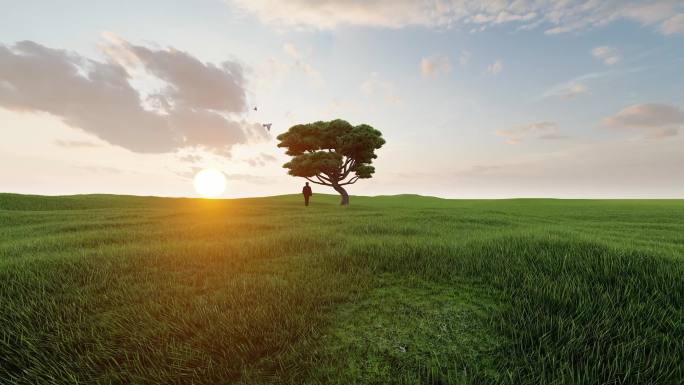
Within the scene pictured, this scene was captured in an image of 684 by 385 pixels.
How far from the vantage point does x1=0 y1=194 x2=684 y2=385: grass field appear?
125 inches

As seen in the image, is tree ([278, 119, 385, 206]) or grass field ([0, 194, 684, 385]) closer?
grass field ([0, 194, 684, 385])

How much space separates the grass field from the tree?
93.6 ft

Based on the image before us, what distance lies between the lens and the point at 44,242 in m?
8.59

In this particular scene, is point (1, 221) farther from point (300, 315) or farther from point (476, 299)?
point (476, 299)

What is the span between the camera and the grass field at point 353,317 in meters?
3.18

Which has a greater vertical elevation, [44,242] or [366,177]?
[366,177]

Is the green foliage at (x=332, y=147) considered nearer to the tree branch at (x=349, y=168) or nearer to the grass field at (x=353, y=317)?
the tree branch at (x=349, y=168)

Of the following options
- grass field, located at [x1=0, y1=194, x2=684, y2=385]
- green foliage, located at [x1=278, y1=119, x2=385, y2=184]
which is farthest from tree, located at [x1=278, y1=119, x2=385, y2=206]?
grass field, located at [x1=0, y1=194, x2=684, y2=385]

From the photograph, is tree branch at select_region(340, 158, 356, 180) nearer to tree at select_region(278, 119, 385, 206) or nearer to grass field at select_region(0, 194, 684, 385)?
tree at select_region(278, 119, 385, 206)

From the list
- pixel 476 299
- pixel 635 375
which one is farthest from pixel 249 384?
pixel 635 375

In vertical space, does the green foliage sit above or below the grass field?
above

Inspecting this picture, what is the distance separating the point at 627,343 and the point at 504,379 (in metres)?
1.65

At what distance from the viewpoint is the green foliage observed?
34.6m

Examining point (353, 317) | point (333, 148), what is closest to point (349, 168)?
point (333, 148)
